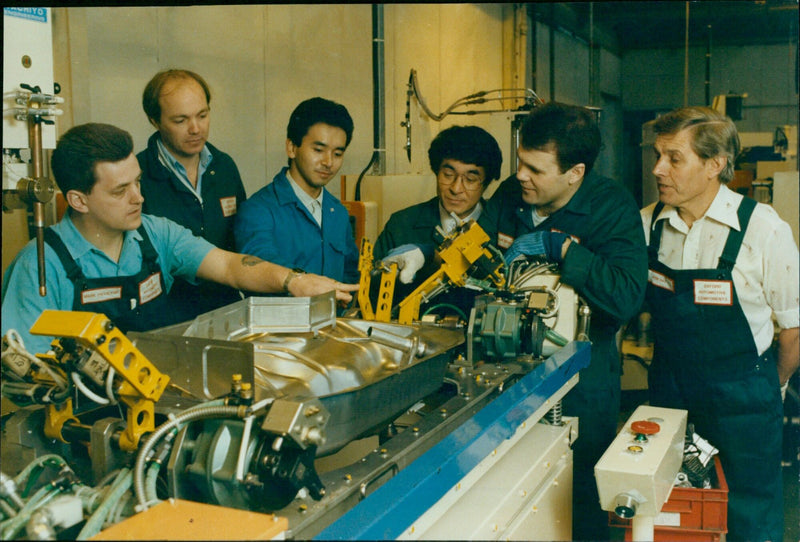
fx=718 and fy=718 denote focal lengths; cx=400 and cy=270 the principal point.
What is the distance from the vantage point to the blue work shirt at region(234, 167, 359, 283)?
2.35 metres

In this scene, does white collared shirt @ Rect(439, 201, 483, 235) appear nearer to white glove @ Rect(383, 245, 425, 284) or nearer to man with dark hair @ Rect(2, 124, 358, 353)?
white glove @ Rect(383, 245, 425, 284)

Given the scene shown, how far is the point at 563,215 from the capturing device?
232 cm

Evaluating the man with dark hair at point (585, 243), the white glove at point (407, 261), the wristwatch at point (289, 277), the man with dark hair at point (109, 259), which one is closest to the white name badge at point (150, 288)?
the man with dark hair at point (109, 259)

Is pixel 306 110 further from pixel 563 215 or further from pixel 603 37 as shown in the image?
pixel 603 37

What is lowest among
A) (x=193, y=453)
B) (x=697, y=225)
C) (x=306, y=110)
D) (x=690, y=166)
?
(x=193, y=453)

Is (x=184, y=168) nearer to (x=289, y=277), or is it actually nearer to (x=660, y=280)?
(x=289, y=277)

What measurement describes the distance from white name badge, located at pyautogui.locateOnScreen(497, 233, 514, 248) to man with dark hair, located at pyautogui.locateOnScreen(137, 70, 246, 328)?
95 centimetres

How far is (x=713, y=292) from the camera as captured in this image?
2.21 m

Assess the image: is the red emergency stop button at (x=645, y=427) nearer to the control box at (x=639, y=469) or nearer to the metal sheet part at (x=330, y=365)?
the control box at (x=639, y=469)

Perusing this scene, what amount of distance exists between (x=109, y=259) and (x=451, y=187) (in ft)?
4.14

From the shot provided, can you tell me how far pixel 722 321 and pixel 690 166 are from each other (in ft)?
1.61

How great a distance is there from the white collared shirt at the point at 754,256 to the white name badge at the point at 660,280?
43 millimetres

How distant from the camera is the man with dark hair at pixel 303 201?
2371mm

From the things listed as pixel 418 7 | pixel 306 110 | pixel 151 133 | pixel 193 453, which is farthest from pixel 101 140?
pixel 418 7
